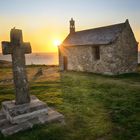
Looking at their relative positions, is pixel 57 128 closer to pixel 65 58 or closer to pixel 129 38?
pixel 129 38

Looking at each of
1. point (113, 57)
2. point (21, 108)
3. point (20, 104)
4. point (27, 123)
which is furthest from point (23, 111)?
point (113, 57)

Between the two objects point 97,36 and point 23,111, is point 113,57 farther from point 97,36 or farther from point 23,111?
point 23,111

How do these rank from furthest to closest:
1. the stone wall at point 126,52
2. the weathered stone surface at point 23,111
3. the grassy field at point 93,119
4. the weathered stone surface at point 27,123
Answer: the stone wall at point 126,52
the weathered stone surface at point 23,111
the weathered stone surface at point 27,123
the grassy field at point 93,119

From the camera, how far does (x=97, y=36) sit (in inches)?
976

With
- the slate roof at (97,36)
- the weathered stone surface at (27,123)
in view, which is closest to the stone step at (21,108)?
the weathered stone surface at (27,123)

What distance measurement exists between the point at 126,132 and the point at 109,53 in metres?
16.4

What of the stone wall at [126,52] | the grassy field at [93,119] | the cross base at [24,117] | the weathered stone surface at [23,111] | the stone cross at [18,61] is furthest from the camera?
the stone wall at [126,52]

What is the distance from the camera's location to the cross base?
639 cm

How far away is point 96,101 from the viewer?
10117 mm

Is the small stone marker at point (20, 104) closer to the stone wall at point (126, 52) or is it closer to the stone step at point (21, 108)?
the stone step at point (21, 108)

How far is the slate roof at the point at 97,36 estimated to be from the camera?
22212mm

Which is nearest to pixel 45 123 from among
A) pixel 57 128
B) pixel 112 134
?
pixel 57 128

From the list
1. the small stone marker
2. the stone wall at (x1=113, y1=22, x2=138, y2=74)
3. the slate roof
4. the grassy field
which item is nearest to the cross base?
the small stone marker

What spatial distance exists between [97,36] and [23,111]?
19.7 m
